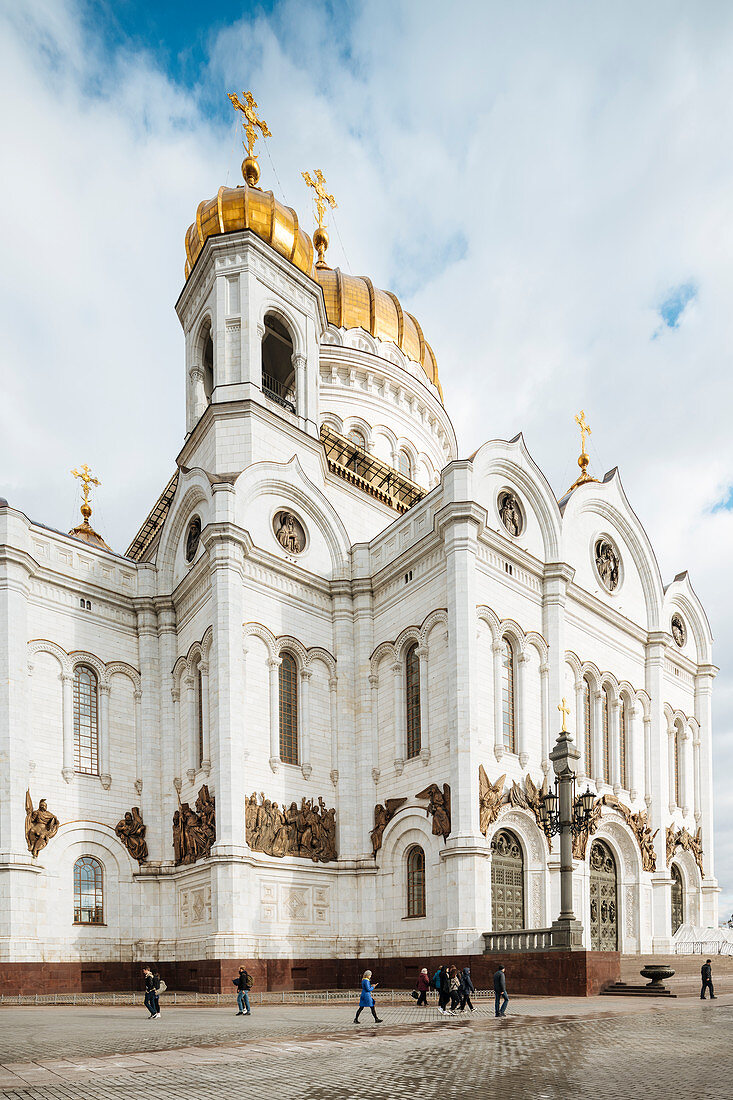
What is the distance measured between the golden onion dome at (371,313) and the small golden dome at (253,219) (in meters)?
9.52

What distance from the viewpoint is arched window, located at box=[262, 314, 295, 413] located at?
33062 mm

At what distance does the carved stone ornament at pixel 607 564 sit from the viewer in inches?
1229

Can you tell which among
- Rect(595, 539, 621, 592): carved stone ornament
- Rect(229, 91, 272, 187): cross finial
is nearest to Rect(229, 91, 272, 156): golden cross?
Rect(229, 91, 272, 187): cross finial

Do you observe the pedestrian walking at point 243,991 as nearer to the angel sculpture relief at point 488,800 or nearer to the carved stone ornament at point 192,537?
the angel sculpture relief at point 488,800

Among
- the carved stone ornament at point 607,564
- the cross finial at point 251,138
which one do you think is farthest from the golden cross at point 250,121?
the carved stone ornament at point 607,564

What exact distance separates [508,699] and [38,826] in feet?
42.6

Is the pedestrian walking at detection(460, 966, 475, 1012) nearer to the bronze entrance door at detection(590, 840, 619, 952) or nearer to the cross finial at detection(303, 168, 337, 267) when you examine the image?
the bronze entrance door at detection(590, 840, 619, 952)

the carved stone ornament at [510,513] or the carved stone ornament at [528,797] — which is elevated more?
the carved stone ornament at [510,513]

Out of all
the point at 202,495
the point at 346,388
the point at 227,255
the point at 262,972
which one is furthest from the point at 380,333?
the point at 262,972

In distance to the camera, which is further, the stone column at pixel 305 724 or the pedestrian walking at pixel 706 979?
the stone column at pixel 305 724

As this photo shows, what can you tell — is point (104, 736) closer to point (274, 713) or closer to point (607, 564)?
point (274, 713)

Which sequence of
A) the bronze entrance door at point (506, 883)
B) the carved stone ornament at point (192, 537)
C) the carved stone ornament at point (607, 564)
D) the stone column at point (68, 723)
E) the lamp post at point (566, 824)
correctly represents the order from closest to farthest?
the lamp post at point (566, 824) → the bronze entrance door at point (506, 883) → the stone column at point (68, 723) → the carved stone ornament at point (192, 537) → the carved stone ornament at point (607, 564)

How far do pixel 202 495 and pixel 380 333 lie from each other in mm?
17582

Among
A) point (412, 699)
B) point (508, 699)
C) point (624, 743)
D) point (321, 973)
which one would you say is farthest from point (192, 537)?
point (624, 743)
